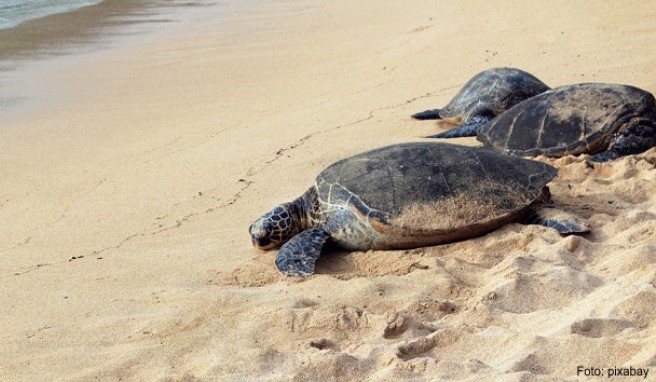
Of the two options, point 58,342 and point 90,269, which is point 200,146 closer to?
point 90,269

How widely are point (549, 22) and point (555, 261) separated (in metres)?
7.58

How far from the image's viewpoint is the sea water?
15.5 metres

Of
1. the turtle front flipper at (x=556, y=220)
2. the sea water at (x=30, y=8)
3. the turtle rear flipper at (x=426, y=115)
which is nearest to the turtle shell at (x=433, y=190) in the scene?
the turtle front flipper at (x=556, y=220)

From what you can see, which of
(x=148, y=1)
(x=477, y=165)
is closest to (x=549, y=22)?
(x=477, y=165)

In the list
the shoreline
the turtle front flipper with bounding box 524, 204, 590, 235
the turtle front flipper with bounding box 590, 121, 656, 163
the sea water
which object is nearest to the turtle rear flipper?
the turtle front flipper with bounding box 590, 121, 656, 163

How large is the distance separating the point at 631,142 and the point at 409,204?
2155 mm

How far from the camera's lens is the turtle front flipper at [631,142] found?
19.4ft

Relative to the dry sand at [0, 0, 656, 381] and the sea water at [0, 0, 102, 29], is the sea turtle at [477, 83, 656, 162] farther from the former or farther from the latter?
the sea water at [0, 0, 102, 29]

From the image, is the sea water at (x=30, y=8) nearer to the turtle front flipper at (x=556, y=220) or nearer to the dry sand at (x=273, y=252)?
the dry sand at (x=273, y=252)

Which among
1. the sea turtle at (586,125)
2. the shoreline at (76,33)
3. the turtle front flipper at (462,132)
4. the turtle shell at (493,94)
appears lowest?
the shoreline at (76,33)

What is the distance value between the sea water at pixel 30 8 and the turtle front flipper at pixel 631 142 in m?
12.2

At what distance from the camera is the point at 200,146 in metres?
7.89

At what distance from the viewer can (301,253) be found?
4.75m

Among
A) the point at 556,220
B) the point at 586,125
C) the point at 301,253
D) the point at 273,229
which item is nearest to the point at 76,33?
the point at 273,229
